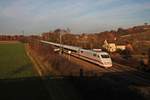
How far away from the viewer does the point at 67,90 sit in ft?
69.3

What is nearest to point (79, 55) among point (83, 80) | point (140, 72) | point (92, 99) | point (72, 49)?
point (72, 49)

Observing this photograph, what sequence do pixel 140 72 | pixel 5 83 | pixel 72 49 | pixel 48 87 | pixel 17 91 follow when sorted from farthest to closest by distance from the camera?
pixel 72 49, pixel 140 72, pixel 5 83, pixel 48 87, pixel 17 91

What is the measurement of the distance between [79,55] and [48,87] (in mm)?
35151

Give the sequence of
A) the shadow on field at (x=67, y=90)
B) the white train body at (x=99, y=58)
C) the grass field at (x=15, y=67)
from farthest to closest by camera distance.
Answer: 1. the white train body at (x=99, y=58)
2. the grass field at (x=15, y=67)
3. the shadow on field at (x=67, y=90)

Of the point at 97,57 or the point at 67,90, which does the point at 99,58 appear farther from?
the point at 67,90

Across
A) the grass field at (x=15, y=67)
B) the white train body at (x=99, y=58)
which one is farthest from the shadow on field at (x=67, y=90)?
the white train body at (x=99, y=58)

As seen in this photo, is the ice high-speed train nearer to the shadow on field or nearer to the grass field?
the grass field

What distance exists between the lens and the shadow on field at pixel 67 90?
49.9 feet

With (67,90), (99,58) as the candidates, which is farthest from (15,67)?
(67,90)

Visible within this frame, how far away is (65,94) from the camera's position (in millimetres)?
19844

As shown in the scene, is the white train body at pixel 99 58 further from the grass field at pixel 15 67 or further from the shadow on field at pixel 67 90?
the shadow on field at pixel 67 90

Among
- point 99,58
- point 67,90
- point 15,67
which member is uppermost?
point 99,58

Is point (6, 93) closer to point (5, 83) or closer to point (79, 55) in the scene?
point (5, 83)

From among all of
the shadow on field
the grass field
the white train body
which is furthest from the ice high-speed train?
the shadow on field
